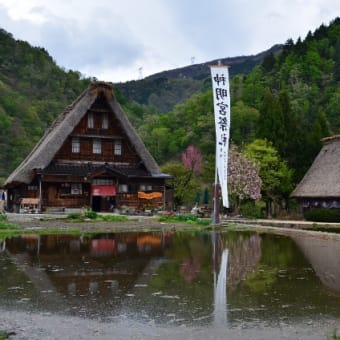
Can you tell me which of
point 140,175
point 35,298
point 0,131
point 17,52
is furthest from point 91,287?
point 17,52

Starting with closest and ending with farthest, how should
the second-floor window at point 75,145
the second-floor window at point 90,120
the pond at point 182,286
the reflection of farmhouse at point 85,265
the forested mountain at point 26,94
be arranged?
the pond at point 182,286 → the reflection of farmhouse at point 85,265 → the second-floor window at point 75,145 → the second-floor window at point 90,120 → the forested mountain at point 26,94

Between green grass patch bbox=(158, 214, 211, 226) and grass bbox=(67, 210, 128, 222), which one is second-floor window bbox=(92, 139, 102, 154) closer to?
green grass patch bbox=(158, 214, 211, 226)

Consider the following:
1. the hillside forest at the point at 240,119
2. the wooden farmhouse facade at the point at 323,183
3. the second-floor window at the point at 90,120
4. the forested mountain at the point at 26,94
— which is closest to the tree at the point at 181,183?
the hillside forest at the point at 240,119

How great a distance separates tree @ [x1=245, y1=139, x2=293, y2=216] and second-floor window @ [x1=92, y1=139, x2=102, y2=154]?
36.1ft

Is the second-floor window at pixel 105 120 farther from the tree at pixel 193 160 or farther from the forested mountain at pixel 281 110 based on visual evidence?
the tree at pixel 193 160

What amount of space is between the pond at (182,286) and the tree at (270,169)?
69.3 ft

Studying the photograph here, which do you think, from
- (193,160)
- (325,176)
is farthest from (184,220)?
(193,160)

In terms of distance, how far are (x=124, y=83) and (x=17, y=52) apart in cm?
4448

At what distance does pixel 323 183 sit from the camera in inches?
1325

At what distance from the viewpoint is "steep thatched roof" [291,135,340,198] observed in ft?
107

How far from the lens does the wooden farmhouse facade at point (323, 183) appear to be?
32.6 m

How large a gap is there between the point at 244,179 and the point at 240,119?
18.8 meters

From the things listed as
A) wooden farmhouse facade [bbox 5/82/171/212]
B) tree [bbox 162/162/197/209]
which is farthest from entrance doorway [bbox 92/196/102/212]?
tree [bbox 162/162/197/209]

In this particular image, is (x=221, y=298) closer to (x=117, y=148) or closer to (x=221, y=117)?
(x=221, y=117)
